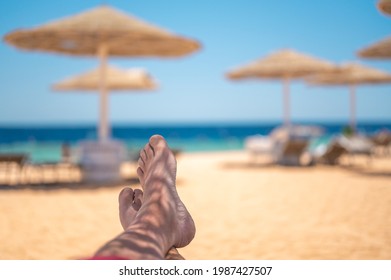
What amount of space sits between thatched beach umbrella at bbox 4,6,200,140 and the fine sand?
186cm

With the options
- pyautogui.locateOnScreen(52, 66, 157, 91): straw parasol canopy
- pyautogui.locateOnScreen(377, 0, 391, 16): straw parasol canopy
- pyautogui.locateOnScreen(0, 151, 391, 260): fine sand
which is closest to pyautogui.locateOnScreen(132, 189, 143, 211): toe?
pyautogui.locateOnScreen(0, 151, 391, 260): fine sand

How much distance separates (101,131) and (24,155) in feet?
3.54

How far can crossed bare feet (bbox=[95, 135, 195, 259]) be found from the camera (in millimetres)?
1312

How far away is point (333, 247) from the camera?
285 cm

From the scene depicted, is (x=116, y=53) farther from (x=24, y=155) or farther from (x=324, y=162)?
(x=324, y=162)

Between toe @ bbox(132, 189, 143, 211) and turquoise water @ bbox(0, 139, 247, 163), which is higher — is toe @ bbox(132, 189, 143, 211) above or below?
above

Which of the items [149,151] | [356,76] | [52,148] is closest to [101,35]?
[149,151]

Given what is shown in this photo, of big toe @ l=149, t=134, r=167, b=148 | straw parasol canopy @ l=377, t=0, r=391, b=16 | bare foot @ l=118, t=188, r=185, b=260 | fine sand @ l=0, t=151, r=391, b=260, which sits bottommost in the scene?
fine sand @ l=0, t=151, r=391, b=260

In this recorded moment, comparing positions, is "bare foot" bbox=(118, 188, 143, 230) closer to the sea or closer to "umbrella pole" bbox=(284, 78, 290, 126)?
the sea

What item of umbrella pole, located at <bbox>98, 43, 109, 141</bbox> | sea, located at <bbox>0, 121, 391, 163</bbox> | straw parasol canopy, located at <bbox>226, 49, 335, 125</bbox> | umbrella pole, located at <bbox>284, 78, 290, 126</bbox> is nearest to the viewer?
umbrella pole, located at <bbox>98, 43, 109, 141</bbox>

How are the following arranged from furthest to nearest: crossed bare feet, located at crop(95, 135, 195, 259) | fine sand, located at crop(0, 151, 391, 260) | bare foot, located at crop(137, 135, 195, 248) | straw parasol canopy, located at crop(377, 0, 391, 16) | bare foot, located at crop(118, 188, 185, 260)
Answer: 1. straw parasol canopy, located at crop(377, 0, 391, 16)
2. fine sand, located at crop(0, 151, 391, 260)
3. bare foot, located at crop(118, 188, 185, 260)
4. bare foot, located at crop(137, 135, 195, 248)
5. crossed bare feet, located at crop(95, 135, 195, 259)

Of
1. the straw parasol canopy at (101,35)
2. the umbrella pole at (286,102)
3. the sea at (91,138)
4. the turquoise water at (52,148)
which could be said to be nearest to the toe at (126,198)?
the straw parasol canopy at (101,35)

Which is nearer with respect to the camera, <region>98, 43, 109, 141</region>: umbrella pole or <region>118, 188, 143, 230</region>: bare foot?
<region>118, 188, 143, 230</region>: bare foot
